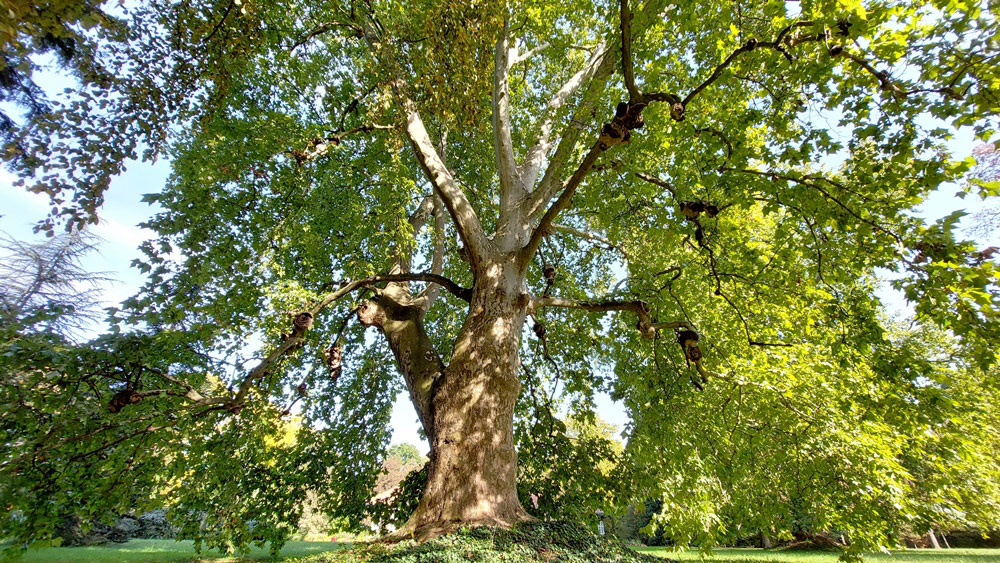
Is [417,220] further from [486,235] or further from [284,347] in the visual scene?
[284,347]

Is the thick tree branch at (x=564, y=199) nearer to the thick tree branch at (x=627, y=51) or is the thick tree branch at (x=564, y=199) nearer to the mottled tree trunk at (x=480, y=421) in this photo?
the mottled tree trunk at (x=480, y=421)

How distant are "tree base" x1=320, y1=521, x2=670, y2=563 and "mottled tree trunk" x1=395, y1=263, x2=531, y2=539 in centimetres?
36

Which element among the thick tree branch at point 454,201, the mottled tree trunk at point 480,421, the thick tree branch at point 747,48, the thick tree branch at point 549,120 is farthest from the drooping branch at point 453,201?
the thick tree branch at point 747,48

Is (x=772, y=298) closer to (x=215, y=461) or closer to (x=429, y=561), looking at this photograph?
(x=429, y=561)

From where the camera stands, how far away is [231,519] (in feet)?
18.1

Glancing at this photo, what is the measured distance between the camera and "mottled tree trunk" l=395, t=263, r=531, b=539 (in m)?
3.68

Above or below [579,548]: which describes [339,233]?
above

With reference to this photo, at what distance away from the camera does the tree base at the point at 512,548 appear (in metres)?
2.65

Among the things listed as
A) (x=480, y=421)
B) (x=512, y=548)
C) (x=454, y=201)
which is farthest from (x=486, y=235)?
(x=512, y=548)

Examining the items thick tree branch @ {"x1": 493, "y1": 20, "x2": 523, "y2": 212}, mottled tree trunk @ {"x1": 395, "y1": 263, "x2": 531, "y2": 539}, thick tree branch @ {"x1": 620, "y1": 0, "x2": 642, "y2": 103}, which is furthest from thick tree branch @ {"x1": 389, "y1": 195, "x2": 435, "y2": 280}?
thick tree branch @ {"x1": 620, "y1": 0, "x2": 642, "y2": 103}

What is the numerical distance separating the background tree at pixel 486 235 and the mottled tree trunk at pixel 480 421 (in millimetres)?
27

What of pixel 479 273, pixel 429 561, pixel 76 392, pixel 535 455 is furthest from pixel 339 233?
pixel 429 561

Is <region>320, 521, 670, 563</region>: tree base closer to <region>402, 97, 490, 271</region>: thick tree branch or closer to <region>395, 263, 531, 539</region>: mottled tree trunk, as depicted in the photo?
<region>395, 263, 531, 539</region>: mottled tree trunk

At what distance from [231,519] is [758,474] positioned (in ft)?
28.4
